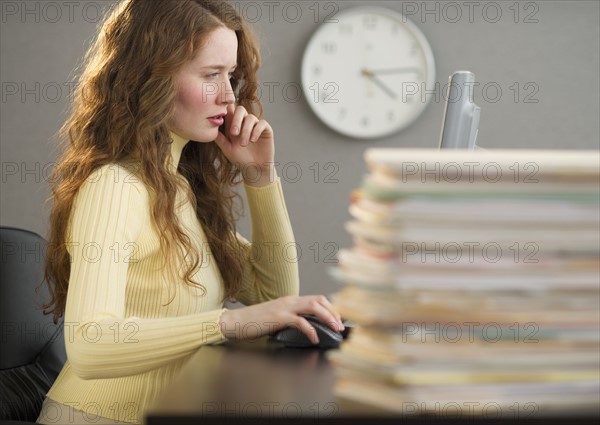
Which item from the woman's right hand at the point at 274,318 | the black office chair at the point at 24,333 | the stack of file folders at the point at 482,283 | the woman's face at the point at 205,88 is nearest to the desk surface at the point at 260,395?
→ the stack of file folders at the point at 482,283

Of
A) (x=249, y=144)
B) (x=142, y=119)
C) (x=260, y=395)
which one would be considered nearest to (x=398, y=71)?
(x=249, y=144)

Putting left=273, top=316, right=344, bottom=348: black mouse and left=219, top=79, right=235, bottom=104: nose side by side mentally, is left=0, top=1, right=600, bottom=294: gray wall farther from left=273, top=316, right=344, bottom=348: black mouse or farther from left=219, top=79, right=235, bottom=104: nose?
left=273, top=316, right=344, bottom=348: black mouse

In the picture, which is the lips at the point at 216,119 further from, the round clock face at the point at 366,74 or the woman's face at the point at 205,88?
the round clock face at the point at 366,74

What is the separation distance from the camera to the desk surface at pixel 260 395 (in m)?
0.76

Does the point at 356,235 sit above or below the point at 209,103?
below

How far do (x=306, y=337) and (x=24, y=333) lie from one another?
2.75 ft

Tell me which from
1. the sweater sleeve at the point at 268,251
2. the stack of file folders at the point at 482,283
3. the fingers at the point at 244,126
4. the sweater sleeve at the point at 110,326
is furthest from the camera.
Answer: the sweater sleeve at the point at 268,251

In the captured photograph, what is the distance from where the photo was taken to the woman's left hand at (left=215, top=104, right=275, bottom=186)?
2043 mm

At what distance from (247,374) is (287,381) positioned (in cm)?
6

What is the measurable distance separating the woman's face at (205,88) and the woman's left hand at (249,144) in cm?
17

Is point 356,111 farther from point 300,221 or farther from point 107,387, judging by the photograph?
point 107,387

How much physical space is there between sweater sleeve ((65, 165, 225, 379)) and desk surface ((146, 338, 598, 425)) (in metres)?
0.12

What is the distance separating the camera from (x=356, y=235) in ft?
2.60

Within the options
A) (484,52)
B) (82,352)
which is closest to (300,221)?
(484,52)
